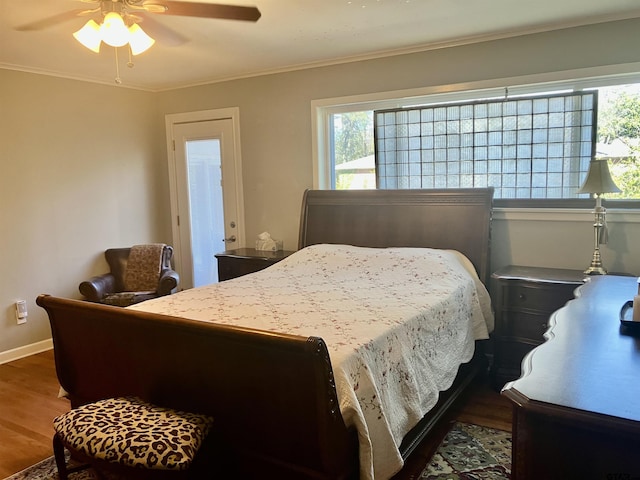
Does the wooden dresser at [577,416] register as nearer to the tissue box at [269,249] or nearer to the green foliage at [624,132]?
the green foliage at [624,132]

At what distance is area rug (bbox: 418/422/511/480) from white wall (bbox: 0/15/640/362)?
4.47ft

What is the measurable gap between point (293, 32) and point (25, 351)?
3372 millimetres

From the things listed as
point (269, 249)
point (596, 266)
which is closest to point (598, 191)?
point (596, 266)

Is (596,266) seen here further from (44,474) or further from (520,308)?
(44,474)

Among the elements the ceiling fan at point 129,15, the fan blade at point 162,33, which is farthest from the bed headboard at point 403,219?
the ceiling fan at point 129,15

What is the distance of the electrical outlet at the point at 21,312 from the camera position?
13.5ft

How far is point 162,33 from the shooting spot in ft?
10.3

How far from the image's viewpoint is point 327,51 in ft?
12.5

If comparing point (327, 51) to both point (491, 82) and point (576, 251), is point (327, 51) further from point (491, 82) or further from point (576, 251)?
point (576, 251)

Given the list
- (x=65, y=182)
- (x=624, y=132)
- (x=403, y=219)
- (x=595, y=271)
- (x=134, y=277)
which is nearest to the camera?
(x=595, y=271)

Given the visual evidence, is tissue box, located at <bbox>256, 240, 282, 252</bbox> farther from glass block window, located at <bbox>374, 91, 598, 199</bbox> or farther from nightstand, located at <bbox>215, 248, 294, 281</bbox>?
glass block window, located at <bbox>374, 91, 598, 199</bbox>

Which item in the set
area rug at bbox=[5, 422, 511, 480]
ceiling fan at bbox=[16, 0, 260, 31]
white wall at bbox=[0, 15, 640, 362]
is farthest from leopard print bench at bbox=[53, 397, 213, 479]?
white wall at bbox=[0, 15, 640, 362]

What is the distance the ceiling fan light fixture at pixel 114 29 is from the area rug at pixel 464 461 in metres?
2.06

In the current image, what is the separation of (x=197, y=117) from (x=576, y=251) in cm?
359
